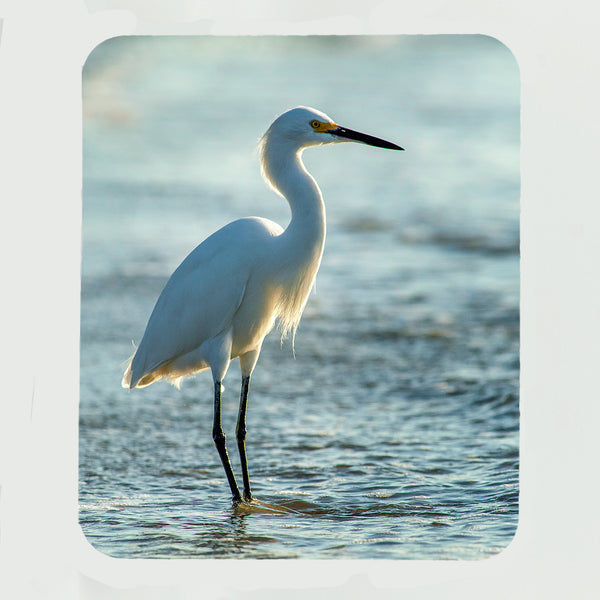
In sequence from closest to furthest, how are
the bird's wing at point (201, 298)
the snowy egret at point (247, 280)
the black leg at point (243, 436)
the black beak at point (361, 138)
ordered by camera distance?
the black beak at point (361, 138) < the snowy egret at point (247, 280) < the bird's wing at point (201, 298) < the black leg at point (243, 436)

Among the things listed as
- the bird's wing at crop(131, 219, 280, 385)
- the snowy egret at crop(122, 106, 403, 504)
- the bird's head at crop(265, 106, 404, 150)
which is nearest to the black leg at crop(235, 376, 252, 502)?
the snowy egret at crop(122, 106, 403, 504)

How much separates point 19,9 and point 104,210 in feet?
19.2

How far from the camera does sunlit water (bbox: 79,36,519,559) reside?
2873 mm

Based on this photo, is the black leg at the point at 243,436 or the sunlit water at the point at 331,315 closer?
the sunlit water at the point at 331,315

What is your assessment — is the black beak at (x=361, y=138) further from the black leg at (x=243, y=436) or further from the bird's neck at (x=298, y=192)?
the black leg at (x=243, y=436)

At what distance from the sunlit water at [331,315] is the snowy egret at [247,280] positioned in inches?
12.1

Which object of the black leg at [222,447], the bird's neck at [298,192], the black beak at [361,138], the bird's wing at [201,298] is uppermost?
the black beak at [361,138]

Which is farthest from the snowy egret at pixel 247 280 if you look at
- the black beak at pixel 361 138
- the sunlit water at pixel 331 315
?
the sunlit water at pixel 331 315

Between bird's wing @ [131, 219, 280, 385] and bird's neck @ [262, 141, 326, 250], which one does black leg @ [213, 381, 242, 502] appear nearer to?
bird's wing @ [131, 219, 280, 385]

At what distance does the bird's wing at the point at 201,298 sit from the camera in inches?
116

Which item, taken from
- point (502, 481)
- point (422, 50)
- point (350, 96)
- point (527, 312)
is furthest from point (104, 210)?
point (422, 50)

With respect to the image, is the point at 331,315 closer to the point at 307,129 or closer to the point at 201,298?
Result: the point at 201,298

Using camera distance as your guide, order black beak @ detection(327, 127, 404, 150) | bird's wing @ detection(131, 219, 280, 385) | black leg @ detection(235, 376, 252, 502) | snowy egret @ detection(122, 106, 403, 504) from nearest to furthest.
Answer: black beak @ detection(327, 127, 404, 150)
snowy egret @ detection(122, 106, 403, 504)
bird's wing @ detection(131, 219, 280, 385)
black leg @ detection(235, 376, 252, 502)

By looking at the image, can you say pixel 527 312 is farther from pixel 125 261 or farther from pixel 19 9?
pixel 125 261
